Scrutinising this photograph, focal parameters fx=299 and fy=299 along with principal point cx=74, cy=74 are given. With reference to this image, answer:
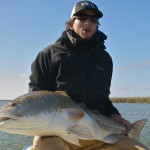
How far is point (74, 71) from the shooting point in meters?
4.52

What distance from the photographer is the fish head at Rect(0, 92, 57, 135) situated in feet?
11.0

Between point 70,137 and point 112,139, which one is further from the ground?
point 70,137

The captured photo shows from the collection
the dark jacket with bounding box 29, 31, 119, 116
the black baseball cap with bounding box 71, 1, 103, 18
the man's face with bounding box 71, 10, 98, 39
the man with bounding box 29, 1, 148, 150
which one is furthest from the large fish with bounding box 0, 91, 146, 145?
the black baseball cap with bounding box 71, 1, 103, 18

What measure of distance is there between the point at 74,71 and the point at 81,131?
3.64 feet

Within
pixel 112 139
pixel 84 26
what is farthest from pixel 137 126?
pixel 84 26

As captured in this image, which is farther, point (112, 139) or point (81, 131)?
point (112, 139)

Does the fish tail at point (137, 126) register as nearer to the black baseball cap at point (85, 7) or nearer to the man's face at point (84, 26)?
the man's face at point (84, 26)

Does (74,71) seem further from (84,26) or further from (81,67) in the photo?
(84,26)

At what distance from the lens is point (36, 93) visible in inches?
144

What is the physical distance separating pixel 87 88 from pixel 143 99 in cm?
3464

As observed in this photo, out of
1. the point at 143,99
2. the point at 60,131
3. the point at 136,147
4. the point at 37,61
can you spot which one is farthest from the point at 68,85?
the point at 143,99

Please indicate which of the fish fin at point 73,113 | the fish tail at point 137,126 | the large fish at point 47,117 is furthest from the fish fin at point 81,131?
the fish tail at point 137,126

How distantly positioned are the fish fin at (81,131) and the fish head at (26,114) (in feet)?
1.09

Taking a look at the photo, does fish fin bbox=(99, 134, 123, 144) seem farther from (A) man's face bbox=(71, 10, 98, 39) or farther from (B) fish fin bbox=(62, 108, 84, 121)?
(A) man's face bbox=(71, 10, 98, 39)
